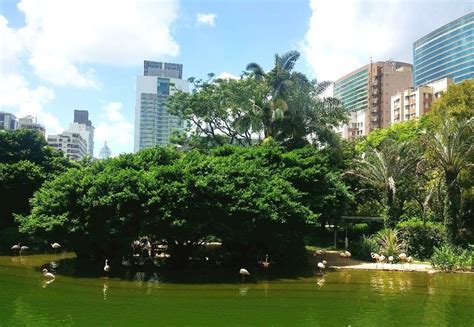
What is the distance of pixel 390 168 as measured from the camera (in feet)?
98.6

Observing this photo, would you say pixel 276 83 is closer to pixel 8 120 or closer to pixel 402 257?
pixel 402 257

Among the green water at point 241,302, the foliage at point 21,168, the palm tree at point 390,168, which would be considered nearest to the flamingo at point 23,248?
the foliage at point 21,168

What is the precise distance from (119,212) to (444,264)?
15981 mm

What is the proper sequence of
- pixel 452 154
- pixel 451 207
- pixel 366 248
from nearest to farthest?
pixel 452 154 → pixel 451 207 → pixel 366 248

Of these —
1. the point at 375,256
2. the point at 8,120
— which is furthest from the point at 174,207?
the point at 8,120

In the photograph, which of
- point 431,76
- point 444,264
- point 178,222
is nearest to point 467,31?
point 431,76

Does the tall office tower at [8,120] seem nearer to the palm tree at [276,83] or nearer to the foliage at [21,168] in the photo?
the foliage at [21,168]

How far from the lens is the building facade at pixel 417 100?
92756 mm

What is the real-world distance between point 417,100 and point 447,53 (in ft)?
105

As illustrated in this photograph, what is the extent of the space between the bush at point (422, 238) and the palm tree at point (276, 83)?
36.9ft

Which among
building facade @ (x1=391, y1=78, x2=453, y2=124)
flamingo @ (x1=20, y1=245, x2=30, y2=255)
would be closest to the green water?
flamingo @ (x1=20, y1=245, x2=30, y2=255)

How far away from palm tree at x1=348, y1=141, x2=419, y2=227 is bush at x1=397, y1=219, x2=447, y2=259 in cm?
134

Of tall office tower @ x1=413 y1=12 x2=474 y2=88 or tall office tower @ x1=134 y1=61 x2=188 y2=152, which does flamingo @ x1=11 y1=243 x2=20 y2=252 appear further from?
tall office tower @ x1=413 y1=12 x2=474 y2=88

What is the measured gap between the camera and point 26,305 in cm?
1555
